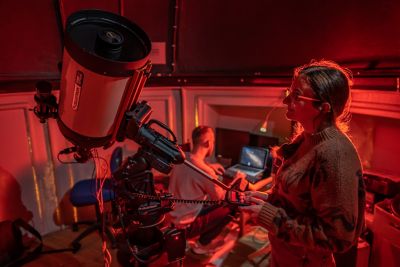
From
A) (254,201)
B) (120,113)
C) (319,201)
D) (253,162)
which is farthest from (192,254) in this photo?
(319,201)

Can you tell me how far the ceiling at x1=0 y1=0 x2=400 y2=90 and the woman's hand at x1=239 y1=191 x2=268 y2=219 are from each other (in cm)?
129

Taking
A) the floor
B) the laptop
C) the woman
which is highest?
the woman

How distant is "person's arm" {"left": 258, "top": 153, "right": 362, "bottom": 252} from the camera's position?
41.1 inches

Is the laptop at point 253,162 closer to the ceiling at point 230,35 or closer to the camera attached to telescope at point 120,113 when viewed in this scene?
the ceiling at point 230,35

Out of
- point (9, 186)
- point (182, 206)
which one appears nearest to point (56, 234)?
point (9, 186)

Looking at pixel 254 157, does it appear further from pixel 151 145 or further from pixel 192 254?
pixel 151 145

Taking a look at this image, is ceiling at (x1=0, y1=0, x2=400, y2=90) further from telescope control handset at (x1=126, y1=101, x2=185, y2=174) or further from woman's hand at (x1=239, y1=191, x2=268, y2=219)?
telescope control handset at (x1=126, y1=101, x2=185, y2=174)

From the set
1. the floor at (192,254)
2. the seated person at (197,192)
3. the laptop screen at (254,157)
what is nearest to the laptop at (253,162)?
the laptop screen at (254,157)

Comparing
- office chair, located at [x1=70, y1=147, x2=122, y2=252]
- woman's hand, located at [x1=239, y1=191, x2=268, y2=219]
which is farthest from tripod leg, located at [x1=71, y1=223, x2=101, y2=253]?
woman's hand, located at [x1=239, y1=191, x2=268, y2=219]

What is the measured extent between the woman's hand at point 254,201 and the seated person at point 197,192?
88cm

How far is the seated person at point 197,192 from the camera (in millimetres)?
2408

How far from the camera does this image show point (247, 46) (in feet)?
9.69

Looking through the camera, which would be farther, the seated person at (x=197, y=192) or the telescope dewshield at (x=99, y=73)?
the seated person at (x=197, y=192)

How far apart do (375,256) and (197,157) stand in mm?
1376
